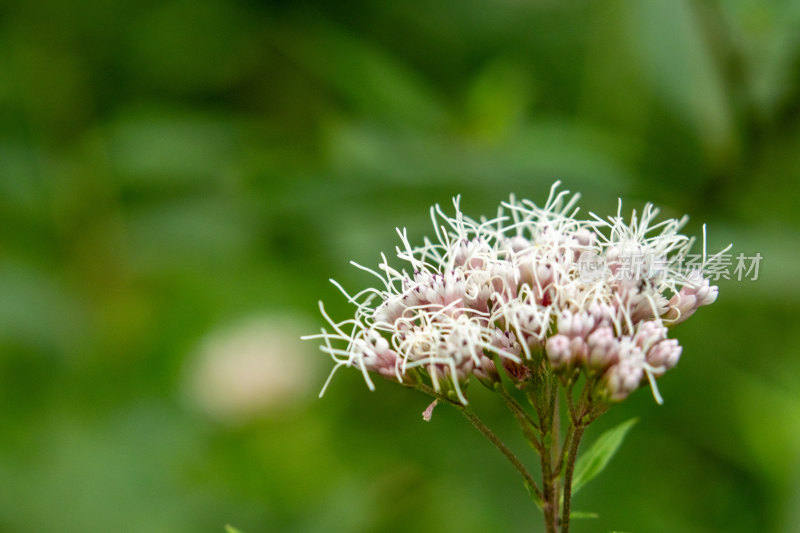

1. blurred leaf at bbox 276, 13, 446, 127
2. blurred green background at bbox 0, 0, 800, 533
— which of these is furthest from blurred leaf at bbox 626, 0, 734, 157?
blurred leaf at bbox 276, 13, 446, 127

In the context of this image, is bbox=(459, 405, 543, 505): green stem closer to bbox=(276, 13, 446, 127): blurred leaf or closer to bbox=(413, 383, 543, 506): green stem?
bbox=(413, 383, 543, 506): green stem

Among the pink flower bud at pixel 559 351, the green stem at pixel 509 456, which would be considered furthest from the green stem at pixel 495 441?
the pink flower bud at pixel 559 351

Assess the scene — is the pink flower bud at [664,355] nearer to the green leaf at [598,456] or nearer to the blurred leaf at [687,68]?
the green leaf at [598,456]

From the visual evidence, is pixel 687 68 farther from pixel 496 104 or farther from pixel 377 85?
pixel 377 85

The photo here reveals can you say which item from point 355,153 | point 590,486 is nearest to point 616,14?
point 355,153

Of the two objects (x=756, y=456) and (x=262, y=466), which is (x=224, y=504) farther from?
(x=756, y=456)

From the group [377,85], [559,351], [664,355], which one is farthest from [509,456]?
[377,85]

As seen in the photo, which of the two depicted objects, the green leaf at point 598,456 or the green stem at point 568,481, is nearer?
the green stem at point 568,481
